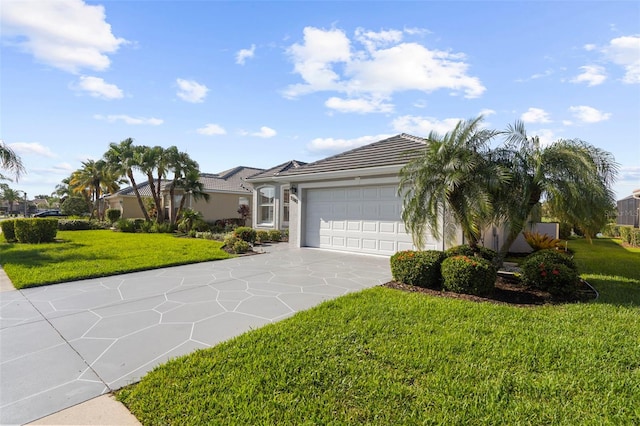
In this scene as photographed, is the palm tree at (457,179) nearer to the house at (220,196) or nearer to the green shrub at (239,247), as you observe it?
the green shrub at (239,247)

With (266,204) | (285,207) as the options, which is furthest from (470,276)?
(266,204)

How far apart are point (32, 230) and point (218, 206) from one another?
1324 centimetres

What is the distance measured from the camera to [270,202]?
63.0 feet

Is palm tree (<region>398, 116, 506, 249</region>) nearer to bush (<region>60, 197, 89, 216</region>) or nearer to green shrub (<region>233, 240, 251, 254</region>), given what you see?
green shrub (<region>233, 240, 251, 254</region>)

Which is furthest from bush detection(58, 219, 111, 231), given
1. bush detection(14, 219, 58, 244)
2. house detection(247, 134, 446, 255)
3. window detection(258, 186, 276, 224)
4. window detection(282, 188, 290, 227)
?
house detection(247, 134, 446, 255)

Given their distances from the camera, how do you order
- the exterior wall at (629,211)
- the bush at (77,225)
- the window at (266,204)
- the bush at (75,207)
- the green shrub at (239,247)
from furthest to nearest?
→ the bush at (75,207) < the exterior wall at (629,211) < the bush at (77,225) < the window at (266,204) < the green shrub at (239,247)

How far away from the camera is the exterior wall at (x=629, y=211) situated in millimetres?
22803

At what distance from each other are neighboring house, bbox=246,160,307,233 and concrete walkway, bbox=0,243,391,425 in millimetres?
9171

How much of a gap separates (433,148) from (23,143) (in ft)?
61.2

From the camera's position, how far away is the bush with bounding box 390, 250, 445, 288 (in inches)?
267

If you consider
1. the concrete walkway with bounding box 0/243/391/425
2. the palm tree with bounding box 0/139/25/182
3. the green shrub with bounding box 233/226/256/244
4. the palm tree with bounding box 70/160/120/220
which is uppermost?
the palm tree with bounding box 70/160/120/220

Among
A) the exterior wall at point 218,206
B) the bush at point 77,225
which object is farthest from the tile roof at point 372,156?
the bush at point 77,225

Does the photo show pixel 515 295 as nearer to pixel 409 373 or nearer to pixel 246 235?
pixel 409 373

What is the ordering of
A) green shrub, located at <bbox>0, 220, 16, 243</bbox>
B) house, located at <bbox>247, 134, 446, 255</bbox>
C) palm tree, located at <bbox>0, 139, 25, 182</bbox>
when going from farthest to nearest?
green shrub, located at <bbox>0, 220, 16, 243</bbox>, palm tree, located at <bbox>0, 139, 25, 182</bbox>, house, located at <bbox>247, 134, 446, 255</bbox>
